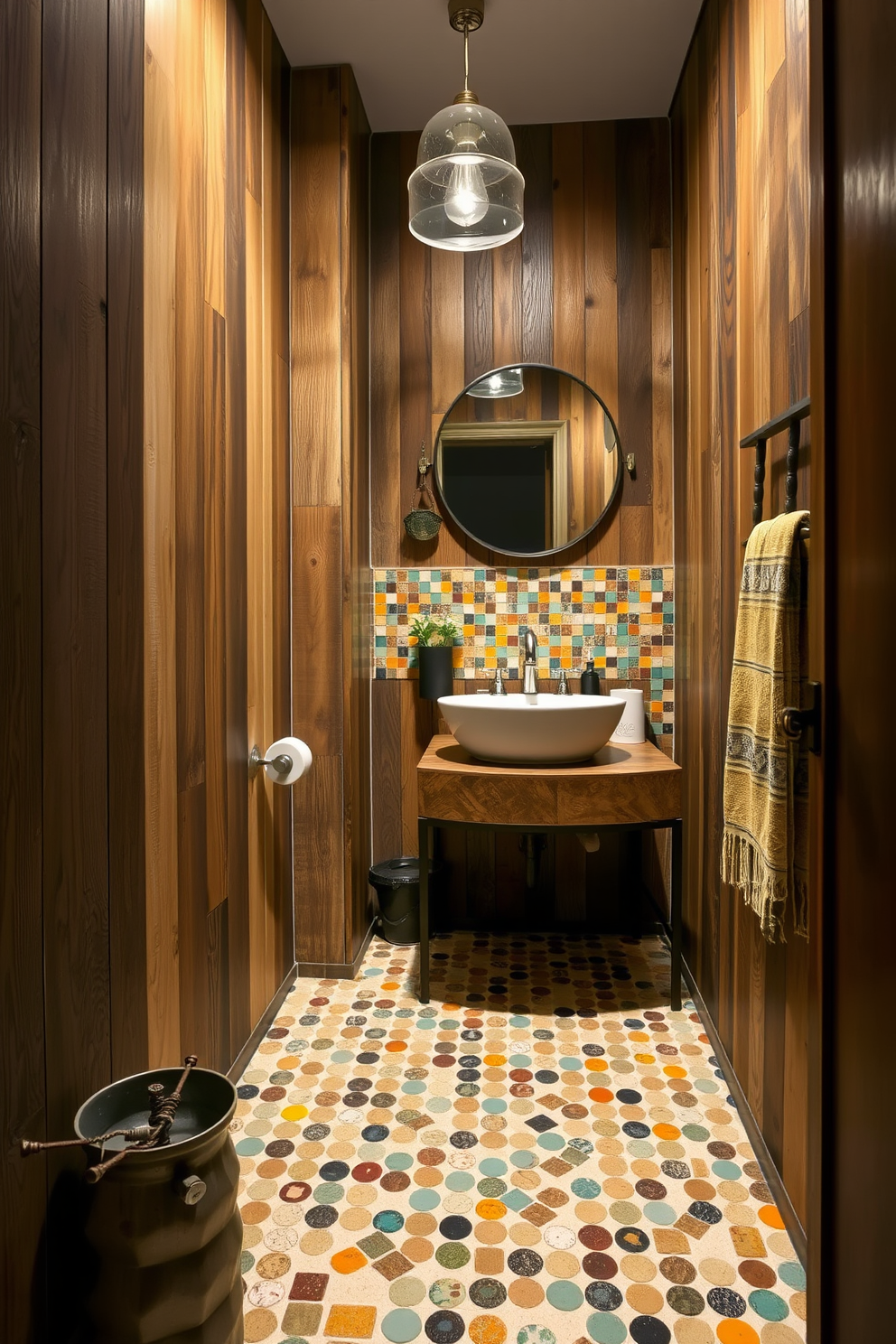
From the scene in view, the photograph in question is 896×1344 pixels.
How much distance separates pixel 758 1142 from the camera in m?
1.70

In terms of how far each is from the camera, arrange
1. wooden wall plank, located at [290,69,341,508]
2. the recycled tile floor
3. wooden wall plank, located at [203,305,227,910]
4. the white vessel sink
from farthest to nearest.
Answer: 1. wooden wall plank, located at [290,69,341,508]
2. the white vessel sink
3. wooden wall plank, located at [203,305,227,910]
4. the recycled tile floor

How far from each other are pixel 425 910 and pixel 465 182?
1969 mm

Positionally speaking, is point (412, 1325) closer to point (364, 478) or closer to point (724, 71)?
point (364, 478)

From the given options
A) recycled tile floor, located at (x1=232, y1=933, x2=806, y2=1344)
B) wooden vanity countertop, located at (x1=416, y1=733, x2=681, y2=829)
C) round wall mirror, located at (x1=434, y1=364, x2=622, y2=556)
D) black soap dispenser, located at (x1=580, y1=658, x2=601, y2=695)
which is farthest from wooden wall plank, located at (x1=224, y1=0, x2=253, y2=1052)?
black soap dispenser, located at (x1=580, y1=658, x2=601, y2=695)

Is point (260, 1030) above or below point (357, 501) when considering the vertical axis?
below

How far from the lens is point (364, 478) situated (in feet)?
9.44

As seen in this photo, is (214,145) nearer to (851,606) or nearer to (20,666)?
(20,666)

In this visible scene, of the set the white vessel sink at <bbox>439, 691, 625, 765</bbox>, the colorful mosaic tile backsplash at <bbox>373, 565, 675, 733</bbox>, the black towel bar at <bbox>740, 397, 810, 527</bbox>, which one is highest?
the black towel bar at <bbox>740, 397, 810, 527</bbox>

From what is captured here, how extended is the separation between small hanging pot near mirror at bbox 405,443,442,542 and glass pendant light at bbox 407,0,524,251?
2.69 feet

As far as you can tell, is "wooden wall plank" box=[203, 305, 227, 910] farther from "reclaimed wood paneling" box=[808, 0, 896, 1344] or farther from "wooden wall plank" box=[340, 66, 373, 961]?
"reclaimed wood paneling" box=[808, 0, 896, 1344]

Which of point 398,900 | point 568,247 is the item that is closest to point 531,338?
point 568,247

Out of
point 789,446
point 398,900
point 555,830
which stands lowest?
point 398,900

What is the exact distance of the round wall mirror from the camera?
2.86 metres

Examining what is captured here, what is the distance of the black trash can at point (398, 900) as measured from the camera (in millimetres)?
2770
